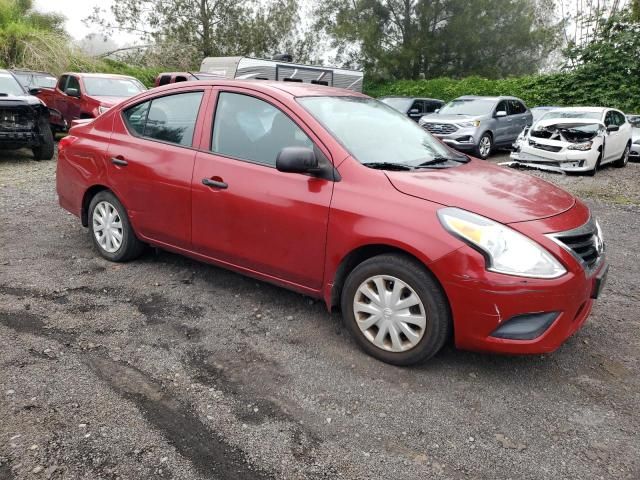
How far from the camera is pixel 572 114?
42.2ft

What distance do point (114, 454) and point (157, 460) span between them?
20cm

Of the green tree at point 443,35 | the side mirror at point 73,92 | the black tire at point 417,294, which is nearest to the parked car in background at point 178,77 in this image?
the side mirror at point 73,92

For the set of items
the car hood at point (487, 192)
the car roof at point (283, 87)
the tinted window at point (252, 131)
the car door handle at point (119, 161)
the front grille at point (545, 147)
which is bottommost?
the front grille at point (545, 147)

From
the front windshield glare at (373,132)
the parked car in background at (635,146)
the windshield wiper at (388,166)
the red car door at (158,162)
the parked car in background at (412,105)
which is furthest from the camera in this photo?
the parked car in background at (412,105)

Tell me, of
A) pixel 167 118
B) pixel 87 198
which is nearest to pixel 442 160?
pixel 167 118

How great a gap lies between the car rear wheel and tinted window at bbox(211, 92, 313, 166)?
1041 cm

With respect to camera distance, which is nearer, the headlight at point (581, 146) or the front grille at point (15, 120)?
the front grille at point (15, 120)

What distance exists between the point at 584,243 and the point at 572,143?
8724mm

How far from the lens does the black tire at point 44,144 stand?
9.73 m

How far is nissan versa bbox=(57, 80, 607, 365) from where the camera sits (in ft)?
9.61

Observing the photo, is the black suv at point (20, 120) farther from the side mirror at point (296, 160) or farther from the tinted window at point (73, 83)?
the side mirror at point (296, 160)

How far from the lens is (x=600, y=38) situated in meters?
21.8

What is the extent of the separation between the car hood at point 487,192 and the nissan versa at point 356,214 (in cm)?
1

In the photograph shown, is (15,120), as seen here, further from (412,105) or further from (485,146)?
(412,105)
